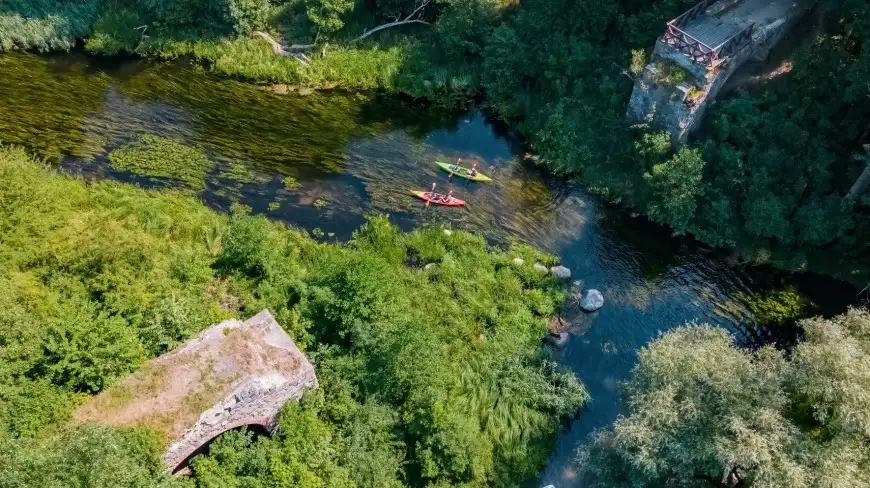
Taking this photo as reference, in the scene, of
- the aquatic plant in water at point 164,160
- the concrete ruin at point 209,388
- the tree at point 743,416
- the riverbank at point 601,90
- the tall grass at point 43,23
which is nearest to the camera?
the tree at point 743,416

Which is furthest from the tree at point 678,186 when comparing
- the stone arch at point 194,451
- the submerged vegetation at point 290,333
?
the stone arch at point 194,451

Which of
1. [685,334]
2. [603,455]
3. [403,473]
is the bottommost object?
[403,473]

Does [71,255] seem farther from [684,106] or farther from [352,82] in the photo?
[684,106]

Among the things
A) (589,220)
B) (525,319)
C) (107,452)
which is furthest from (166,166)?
(589,220)

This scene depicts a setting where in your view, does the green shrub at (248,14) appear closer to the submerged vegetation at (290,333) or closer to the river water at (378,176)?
the river water at (378,176)

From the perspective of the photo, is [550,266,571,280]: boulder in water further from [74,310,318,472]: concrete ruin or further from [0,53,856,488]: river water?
[74,310,318,472]: concrete ruin

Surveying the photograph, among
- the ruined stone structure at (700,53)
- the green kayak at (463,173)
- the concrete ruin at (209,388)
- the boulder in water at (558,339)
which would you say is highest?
the ruined stone structure at (700,53)
